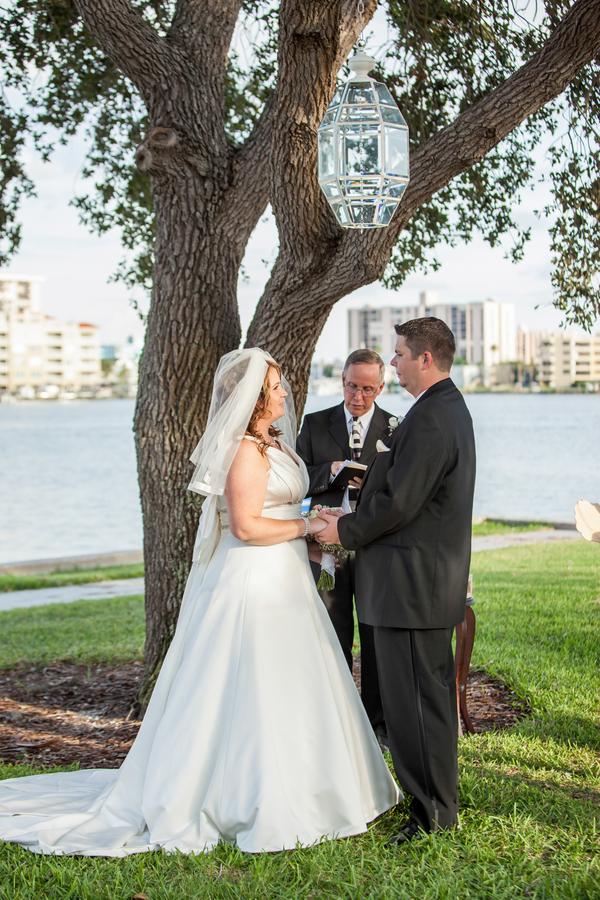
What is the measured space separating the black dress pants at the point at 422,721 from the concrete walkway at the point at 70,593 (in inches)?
307

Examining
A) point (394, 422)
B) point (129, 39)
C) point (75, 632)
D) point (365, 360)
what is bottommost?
point (75, 632)

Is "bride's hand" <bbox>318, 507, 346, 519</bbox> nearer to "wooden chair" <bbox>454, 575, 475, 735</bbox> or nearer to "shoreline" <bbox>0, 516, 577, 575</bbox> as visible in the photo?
"wooden chair" <bbox>454, 575, 475, 735</bbox>

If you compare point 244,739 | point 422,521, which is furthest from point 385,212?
point 244,739

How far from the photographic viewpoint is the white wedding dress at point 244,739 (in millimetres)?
3408

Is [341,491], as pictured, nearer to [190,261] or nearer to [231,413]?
[231,413]

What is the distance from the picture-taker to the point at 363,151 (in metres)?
3.81

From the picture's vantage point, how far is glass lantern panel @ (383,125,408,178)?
150 inches

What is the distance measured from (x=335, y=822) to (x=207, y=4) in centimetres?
527

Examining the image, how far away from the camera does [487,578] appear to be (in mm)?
9664

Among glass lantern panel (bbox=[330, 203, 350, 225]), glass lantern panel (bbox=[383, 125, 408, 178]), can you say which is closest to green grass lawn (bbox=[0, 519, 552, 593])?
glass lantern panel (bbox=[330, 203, 350, 225])

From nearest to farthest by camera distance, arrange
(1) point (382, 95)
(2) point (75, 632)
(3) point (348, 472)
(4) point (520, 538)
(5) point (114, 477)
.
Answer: (1) point (382, 95) → (3) point (348, 472) → (2) point (75, 632) → (4) point (520, 538) → (5) point (114, 477)

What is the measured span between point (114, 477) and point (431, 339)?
39081 millimetres

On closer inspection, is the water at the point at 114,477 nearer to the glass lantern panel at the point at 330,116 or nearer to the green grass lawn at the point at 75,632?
the green grass lawn at the point at 75,632

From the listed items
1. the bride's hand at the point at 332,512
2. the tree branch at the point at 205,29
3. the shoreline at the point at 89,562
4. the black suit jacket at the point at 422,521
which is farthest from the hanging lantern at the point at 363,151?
the shoreline at the point at 89,562
